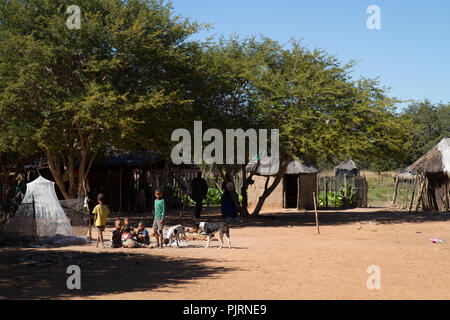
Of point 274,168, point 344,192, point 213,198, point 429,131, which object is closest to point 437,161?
point 344,192

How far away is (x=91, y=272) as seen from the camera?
35.8ft

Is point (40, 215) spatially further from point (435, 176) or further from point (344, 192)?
point (344, 192)

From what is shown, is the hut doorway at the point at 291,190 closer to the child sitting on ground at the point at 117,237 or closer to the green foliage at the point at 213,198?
the green foliage at the point at 213,198

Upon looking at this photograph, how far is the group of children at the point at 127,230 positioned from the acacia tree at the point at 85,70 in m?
4.31

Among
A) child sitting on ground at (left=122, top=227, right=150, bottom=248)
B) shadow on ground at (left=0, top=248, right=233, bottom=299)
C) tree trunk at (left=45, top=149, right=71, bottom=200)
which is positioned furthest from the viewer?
tree trunk at (left=45, top=149, right=71, bottom=200)

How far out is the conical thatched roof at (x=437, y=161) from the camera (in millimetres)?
28906

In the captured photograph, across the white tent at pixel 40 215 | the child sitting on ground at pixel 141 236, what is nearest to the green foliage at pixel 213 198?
the white tent at pixel 40 215

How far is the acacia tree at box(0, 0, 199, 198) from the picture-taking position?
1828 cm

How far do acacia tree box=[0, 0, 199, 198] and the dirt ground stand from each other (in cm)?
530

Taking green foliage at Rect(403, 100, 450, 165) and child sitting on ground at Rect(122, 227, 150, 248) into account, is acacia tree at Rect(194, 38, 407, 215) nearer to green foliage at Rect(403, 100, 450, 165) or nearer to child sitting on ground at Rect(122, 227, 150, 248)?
child sitting on ground at Rect(122, 227, 150, 248)

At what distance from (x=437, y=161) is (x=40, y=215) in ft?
69.8

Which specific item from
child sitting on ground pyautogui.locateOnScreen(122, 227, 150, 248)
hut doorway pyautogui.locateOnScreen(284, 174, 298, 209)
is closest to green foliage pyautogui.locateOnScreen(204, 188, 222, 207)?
hut doorway pyautogui.locateOnScreen(284, 174, 298, 209)

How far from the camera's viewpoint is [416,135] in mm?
52375
